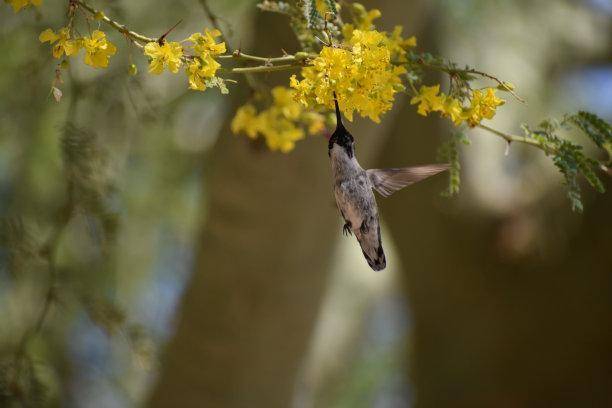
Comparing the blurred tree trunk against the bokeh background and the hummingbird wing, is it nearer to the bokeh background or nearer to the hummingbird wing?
the bokeh background

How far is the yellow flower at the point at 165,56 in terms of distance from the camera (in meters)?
0.81

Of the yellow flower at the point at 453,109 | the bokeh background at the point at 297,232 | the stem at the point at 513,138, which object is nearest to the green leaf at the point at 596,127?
the stem at the point at 513,138

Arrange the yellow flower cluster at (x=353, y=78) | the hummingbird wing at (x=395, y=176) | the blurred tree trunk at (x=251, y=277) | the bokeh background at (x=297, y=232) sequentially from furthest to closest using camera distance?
the blurred tree trunk at (x=251, y=277), the bokeh background at (x=297, y=232), the hummingbird wing at (x=395, y=176), the yellow flower cluster at (x=353, y=78)

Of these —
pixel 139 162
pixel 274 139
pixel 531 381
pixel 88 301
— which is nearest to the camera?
pixel 274 139

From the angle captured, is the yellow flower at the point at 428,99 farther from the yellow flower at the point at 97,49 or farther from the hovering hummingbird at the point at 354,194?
the yellow flower at the point at 97,49

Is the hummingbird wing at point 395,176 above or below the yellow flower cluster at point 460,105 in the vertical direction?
below

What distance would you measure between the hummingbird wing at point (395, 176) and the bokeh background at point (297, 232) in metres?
0.61

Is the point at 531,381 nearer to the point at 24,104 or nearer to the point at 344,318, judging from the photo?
the point at 344,318

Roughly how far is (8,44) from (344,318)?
7.26 ft

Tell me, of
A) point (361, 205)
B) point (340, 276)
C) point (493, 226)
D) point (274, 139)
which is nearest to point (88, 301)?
point (274, 139)

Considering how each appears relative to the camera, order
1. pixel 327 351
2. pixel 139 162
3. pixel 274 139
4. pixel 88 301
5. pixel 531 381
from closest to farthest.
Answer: pixel 274 139 → pixel 88 301 → pixel 531 381 → pixel 327 351 → pixel 139 162

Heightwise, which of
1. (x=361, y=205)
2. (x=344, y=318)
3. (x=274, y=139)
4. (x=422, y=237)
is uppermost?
(x=361, y=205)

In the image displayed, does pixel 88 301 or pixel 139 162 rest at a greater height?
pixel 88 301

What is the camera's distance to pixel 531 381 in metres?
2.91
